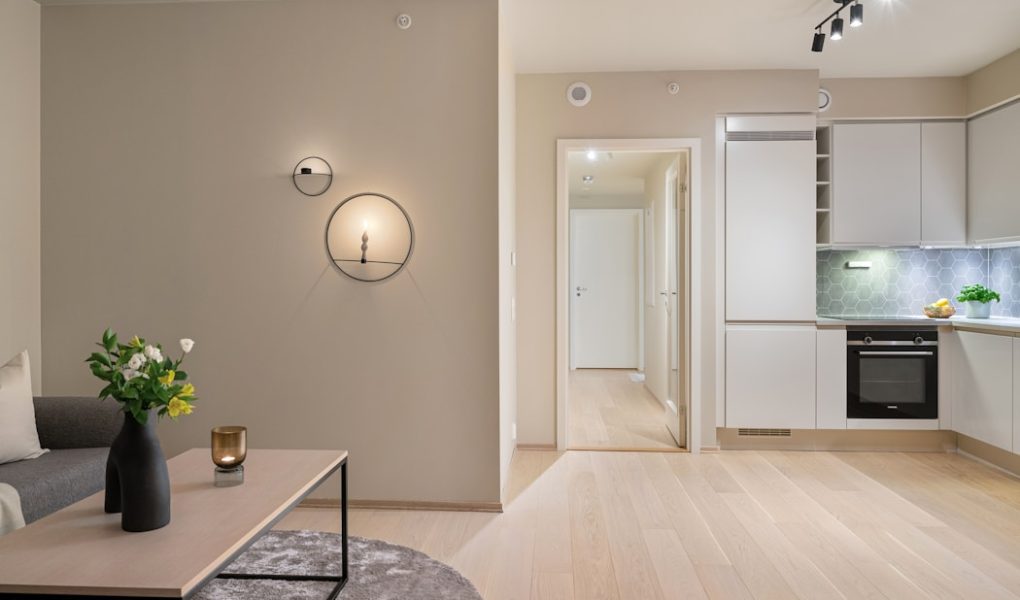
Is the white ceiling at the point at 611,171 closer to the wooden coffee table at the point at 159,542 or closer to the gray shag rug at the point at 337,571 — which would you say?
the gray shag rug at the point at 337,571

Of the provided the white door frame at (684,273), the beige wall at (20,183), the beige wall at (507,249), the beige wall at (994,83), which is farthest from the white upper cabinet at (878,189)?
the beige wall at (20,183)

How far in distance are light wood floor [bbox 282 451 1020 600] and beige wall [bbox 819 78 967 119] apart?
2455 millimetres

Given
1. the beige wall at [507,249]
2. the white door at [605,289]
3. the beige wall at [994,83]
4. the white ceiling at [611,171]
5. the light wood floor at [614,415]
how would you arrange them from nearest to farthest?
Answer: the beige wall at [507,249] → the beige wall at [994,83] → the light wood floor at [614,415] → the white ceiling at [611,171] → the white door at [605,289]

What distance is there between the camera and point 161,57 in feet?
11.4

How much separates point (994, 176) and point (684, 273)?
2.14m

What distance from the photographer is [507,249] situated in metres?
3.82

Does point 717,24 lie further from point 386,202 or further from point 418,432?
point 418,432

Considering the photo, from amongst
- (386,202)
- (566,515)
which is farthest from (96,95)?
(566,515)

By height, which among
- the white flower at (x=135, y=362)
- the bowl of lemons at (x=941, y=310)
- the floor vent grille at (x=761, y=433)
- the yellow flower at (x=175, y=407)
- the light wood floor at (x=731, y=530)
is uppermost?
the bowl of lemons at (x=941, y=310)

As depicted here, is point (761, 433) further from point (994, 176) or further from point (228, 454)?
point (228, 454)

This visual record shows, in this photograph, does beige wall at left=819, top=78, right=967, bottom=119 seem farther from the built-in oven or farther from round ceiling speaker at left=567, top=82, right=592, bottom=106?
round ceiling speaker at left=567, top=82, right=592, bottom=106

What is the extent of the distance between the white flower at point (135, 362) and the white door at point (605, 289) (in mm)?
7275

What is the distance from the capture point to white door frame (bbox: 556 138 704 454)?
4535 mm

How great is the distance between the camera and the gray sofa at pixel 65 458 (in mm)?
2400
